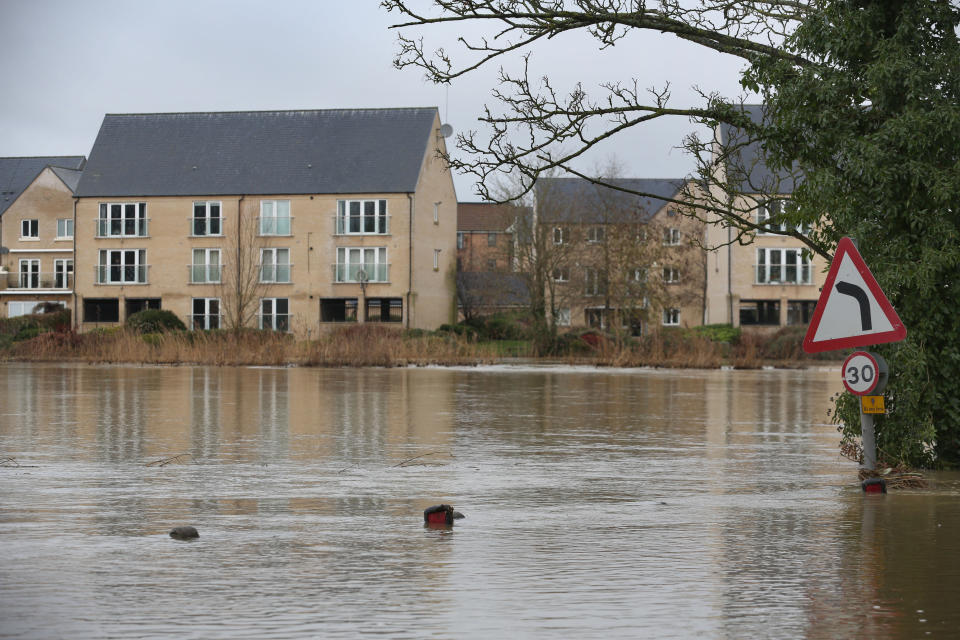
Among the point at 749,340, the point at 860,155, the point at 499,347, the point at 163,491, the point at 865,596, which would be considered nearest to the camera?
the point at 865,596

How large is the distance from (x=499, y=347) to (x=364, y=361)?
18226mm

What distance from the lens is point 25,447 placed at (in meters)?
13.2

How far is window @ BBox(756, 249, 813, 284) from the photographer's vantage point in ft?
244

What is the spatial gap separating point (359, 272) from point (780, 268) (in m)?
25.9

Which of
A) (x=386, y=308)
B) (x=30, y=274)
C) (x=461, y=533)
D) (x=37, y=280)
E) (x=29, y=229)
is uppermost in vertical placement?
(x=29, y=229)

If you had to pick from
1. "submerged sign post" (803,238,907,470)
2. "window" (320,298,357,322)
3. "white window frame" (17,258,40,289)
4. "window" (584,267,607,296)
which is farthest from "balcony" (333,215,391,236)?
"submerged sign post" (803,238,907,470)

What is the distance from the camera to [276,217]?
2741 inches

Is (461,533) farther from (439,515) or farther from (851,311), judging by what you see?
(851,311)

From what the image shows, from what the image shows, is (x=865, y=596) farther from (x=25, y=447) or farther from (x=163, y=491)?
(x=25, y=447)

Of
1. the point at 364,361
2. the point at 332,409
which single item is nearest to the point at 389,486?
the point at 332,409

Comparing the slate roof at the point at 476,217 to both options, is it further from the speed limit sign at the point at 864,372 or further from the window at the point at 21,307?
the speed limit sign at the point at 864,372

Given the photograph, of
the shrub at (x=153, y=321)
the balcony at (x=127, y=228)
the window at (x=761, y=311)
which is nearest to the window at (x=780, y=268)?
the window at (x=761, y=311)

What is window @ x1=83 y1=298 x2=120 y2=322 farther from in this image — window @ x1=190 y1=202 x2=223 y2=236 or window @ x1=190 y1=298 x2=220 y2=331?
window @ x1=190 y1=202 x2=223 y2=236

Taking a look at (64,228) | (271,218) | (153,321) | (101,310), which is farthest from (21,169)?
(153,321)
